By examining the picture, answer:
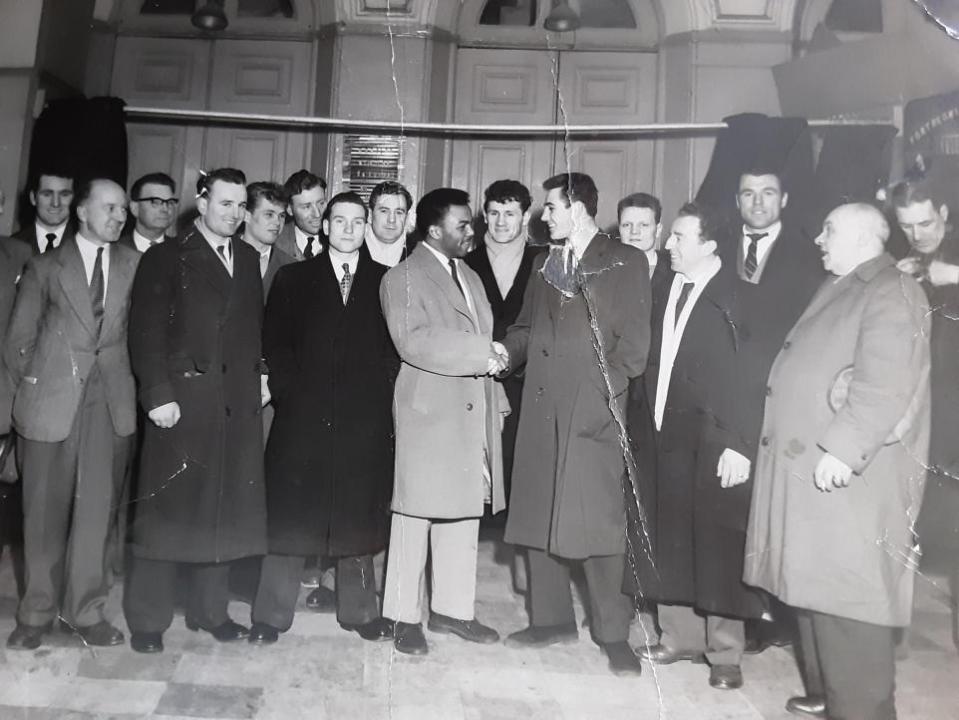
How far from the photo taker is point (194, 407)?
2025 mm

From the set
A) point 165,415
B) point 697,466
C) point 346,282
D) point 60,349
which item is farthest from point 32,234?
point 697,466

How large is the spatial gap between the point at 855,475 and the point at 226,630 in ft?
6.35

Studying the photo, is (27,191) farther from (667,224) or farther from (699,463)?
(699,463)

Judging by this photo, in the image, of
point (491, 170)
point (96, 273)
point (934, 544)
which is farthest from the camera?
point (491, 170)

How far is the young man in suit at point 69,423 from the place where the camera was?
204 cm

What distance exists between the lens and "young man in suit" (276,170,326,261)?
2422 millimetres

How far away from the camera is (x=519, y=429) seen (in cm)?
213

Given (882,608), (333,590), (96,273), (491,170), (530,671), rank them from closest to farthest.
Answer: (882,608), (530,671), (96,273), (491,170), (333,590)

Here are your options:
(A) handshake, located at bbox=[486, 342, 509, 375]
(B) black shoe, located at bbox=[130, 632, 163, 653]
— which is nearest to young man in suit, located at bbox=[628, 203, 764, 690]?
(A) handshake, located at bbox=[486, 342, 509, 375]

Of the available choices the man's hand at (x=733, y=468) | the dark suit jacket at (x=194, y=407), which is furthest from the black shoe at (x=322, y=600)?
the man's hand at (x=733, y=468)

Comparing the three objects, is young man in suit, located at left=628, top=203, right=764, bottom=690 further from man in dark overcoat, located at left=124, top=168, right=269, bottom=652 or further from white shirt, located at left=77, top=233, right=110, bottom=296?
white shirt, located at left=77, top=233, right=110, bottom=296

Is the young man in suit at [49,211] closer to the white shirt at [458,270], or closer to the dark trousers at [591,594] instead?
the white shirt at [458,270]

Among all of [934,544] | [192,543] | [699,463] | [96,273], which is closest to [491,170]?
[699,463]

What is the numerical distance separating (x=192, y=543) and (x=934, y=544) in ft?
7.05
